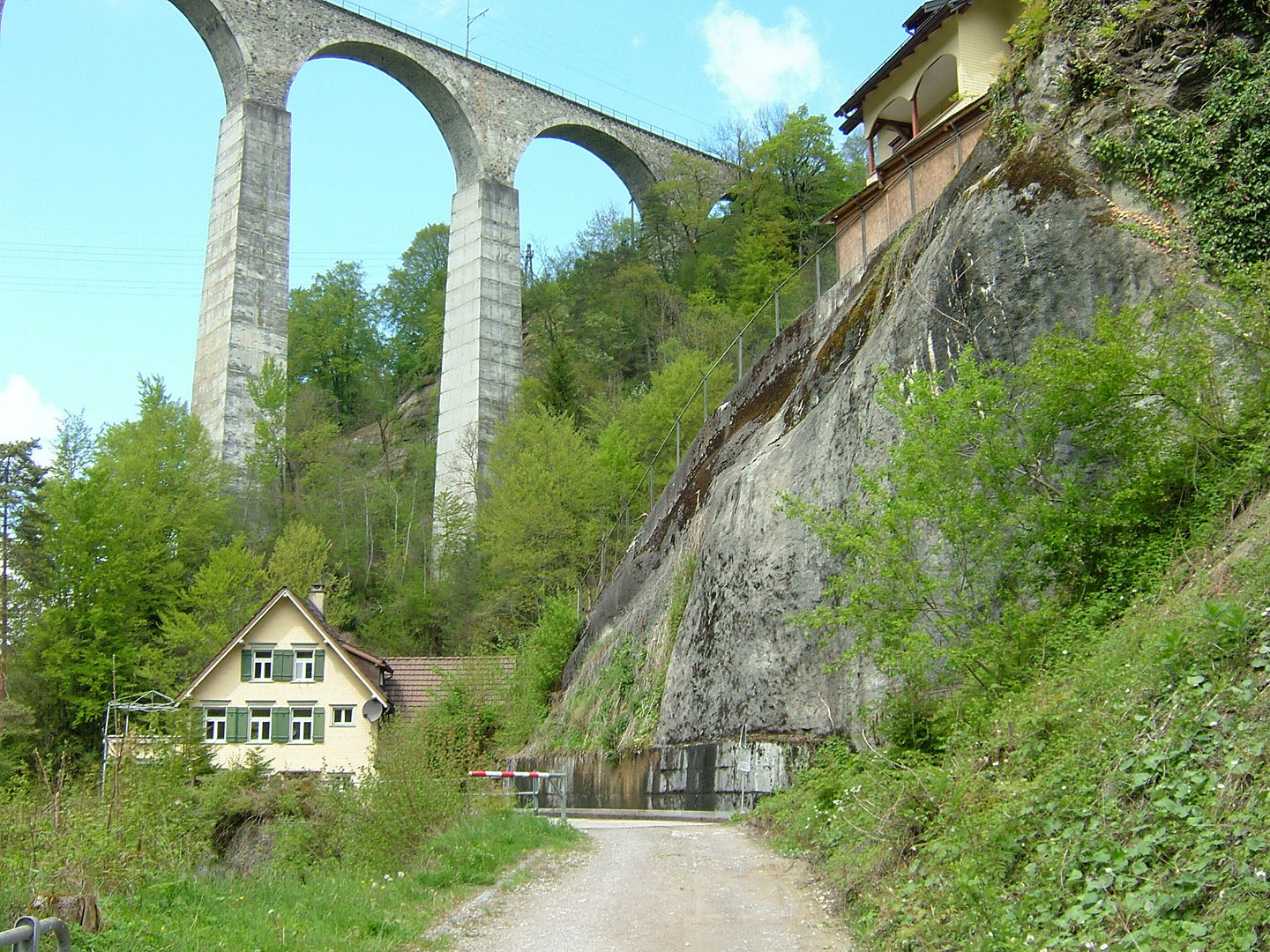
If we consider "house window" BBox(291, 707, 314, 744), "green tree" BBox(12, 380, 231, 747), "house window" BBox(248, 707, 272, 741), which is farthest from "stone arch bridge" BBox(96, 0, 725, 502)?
"house window" BBox(291, 707, 314, 744)

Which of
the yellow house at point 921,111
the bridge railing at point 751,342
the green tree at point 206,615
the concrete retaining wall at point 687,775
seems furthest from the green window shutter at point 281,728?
the yellow house at point 921,111

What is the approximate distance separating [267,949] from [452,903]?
178cm

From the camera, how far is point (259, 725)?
96.2 feet

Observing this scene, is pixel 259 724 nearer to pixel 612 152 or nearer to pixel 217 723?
pixel 217 723

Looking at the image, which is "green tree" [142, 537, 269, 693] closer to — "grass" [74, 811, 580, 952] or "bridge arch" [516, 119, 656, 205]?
"bridge arch" [516, 119, 656, 205]

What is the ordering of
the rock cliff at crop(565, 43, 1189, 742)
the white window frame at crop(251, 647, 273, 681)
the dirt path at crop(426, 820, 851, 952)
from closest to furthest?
the dirt path at crop(426, 820, 851, 952) → the rock cliff at crop(565, 43, 1189, 742) → the white window frame at crop(251, 647, 273, 681)

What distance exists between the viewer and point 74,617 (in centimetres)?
3481

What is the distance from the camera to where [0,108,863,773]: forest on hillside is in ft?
112

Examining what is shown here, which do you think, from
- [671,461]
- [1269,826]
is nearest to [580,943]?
[1269,826]

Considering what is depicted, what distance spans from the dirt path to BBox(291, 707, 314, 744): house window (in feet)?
66.2

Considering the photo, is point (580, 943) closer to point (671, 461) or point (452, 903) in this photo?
point (452, 903)

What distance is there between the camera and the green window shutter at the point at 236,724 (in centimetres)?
2912

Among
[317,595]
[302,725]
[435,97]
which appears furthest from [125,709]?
[435,97]

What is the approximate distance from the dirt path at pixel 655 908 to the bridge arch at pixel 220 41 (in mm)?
32677
